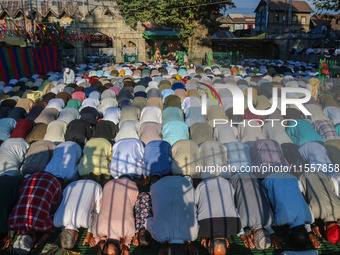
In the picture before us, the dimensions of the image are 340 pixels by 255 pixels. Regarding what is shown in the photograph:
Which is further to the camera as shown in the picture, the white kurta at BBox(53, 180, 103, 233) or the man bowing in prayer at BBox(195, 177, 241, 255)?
the white kurta at BBox(53, 180, 103, 233)

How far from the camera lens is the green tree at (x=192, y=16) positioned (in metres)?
19.5

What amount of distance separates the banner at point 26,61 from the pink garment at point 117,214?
12.2 meters

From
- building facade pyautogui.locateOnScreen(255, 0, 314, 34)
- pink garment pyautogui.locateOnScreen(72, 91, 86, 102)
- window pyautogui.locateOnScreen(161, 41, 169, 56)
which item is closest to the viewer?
pink garment pyautogui.locateOnScreen(72, 91, 86, 102)

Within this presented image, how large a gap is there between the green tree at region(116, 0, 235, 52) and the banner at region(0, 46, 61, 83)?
763 cm

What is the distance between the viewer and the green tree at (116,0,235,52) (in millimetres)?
19466

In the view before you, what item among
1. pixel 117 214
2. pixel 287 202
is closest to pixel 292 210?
pixel 287 202

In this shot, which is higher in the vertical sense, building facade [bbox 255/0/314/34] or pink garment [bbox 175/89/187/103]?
building facade [bbox 255/0/314/34]

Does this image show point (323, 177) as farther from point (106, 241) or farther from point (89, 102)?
point (89, 102)

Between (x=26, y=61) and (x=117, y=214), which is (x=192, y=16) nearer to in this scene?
(x=26, y=61)

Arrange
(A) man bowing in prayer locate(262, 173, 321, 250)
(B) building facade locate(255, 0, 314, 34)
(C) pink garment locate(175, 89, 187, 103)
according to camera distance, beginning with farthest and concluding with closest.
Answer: (B) building facade locate(255, 0, 314, 34)
(C) pink garment locate(175, 89, 187, 103)
(A) man bowing in prayer locate(262, 173, 321, 250)

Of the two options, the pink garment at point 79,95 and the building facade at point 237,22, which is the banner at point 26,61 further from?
the building facade at point 237,22

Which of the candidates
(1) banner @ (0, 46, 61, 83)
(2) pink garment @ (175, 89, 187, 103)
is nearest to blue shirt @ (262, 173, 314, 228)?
(2) pink garment @ (175, 89, 187, 103)

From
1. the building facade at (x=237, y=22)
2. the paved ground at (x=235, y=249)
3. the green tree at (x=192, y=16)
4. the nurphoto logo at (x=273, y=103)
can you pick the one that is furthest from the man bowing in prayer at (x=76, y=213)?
the building facade at (x=237, y=22)

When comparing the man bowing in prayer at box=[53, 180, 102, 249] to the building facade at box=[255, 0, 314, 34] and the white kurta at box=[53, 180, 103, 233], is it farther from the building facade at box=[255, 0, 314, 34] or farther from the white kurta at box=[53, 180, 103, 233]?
the building facade at box=[255, 0, 314, 34]
